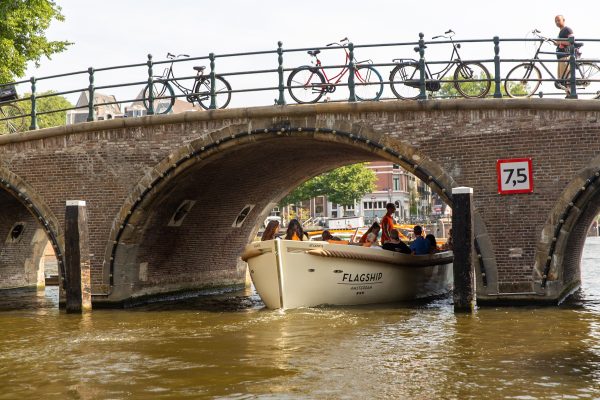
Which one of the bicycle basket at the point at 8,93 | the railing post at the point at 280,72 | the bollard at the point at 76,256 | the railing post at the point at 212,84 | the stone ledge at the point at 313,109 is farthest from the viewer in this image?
the bicycle basket at the point at 8,93

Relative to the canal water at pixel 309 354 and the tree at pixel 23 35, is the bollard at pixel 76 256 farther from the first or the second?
the tree at pixel 23 35

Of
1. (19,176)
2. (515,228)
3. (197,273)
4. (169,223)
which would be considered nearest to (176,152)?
(169,223)

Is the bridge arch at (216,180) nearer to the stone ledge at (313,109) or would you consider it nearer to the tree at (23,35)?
the stone ledge at (313,109)

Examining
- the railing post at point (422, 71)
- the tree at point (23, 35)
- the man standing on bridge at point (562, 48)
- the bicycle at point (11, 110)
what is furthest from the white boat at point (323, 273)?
the tree at point (23, 35)

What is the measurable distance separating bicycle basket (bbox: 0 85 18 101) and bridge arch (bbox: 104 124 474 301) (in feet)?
13.7

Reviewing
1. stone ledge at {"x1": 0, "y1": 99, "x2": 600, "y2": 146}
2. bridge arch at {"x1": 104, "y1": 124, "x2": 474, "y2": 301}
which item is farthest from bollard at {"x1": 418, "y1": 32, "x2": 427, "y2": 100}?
bridge arch at {"x1": 104, "y1": 124, "x2": 474, "y2": 301}

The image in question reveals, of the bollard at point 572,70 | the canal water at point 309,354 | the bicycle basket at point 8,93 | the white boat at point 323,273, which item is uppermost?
the bicycle basket at point 8,93

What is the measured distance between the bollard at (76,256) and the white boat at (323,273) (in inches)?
119

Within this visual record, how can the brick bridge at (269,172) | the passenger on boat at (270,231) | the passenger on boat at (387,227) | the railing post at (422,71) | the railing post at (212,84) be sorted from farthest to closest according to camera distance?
the passenger on boat at (387,227) → the railing post at (212,84) → the passenger on boat at (270,231) → the railing post at (422,71) → the brick bridge at (269,172)

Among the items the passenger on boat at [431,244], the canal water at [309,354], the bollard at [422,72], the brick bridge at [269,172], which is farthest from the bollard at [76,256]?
the passenger on boat at [431,244]

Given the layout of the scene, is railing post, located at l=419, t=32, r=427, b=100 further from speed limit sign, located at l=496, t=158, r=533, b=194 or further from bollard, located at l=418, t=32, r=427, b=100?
speed limit sign, located at l=496, t=158, r=533, b=194

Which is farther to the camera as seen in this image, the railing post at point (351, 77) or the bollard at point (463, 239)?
the railing post at point (351, 77)

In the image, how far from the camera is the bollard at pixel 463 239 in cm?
1417

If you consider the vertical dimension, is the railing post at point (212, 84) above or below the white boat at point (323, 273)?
above
